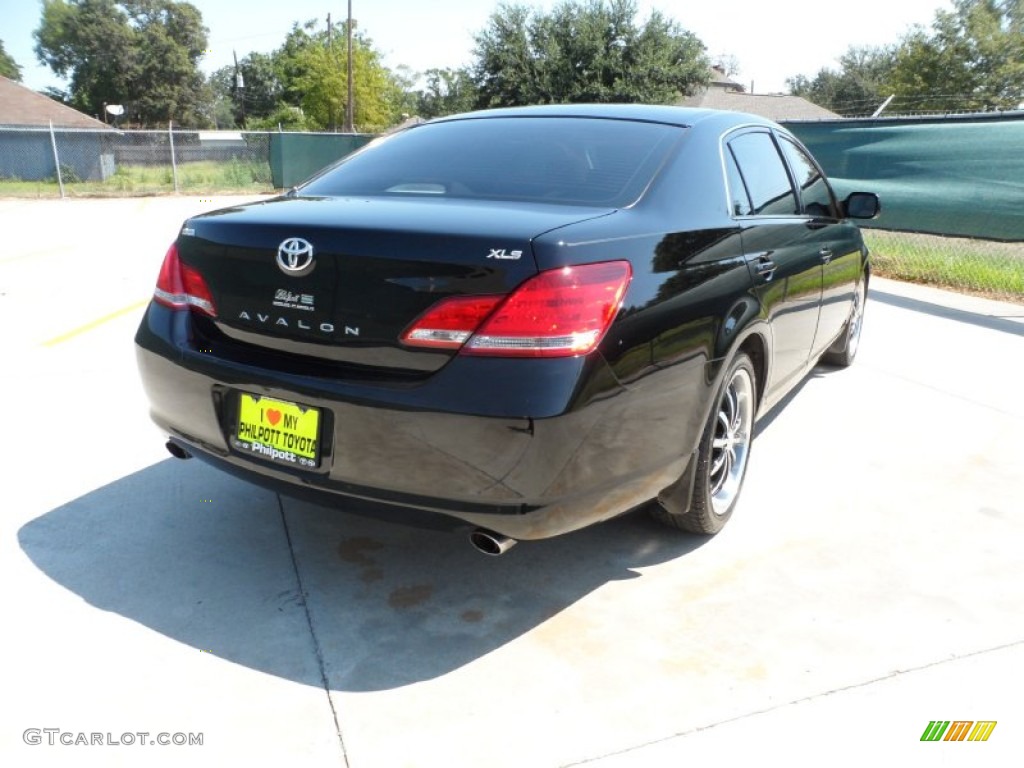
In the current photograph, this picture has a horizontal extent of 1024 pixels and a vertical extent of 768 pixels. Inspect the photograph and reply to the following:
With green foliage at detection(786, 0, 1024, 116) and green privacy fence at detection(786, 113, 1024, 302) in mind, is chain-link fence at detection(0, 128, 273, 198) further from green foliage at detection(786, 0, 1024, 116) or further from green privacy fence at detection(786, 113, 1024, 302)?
green foliage at detection(786, 0, 1024, 116)

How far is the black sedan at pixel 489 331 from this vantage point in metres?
2.29

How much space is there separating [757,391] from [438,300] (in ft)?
5.87

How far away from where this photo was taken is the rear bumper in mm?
2262

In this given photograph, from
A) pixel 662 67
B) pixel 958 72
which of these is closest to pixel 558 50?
pixel 662 67

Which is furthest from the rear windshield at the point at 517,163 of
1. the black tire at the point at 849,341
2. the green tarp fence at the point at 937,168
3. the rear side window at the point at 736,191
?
the green tarp fence at the point at 937,168

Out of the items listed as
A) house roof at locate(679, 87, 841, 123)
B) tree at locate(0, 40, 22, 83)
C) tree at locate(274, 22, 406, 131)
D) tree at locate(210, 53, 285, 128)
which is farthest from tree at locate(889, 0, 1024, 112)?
tree at locate(0, 40, 22, 83)

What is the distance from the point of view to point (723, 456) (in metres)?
3.30

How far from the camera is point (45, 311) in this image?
7.03 meters

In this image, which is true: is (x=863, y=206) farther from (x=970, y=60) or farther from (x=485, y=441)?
(x=970, y=60)

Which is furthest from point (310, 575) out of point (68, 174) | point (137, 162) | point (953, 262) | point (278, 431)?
point (68, 174)

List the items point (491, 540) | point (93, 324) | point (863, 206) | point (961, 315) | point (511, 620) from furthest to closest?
point (961, 315) → point (93, 324) → point (863, 206) → point (511, 620) → point (491, 540)

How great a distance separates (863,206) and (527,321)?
3.59 meters

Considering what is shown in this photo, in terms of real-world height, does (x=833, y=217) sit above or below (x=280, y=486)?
above

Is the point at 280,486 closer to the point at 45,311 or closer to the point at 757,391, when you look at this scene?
the point at 757,391
